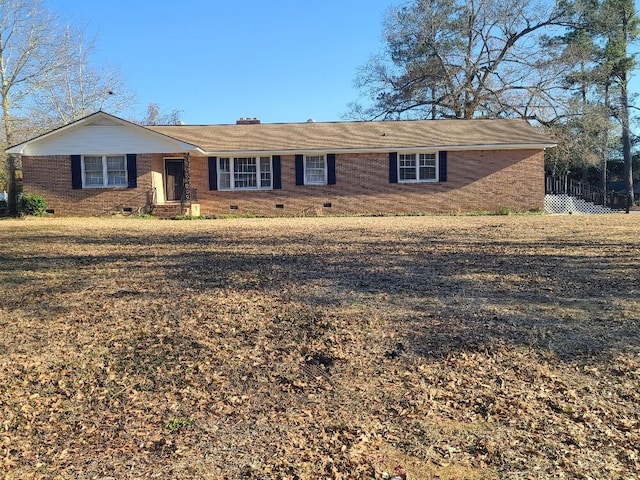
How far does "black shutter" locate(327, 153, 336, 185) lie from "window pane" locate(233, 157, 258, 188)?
2.94m

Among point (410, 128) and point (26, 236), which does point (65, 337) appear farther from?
point (410, 128)

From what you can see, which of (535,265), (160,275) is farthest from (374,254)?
(160,275)

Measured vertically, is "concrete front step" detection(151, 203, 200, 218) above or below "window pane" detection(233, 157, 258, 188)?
below

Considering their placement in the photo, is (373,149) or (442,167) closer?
(373,149)

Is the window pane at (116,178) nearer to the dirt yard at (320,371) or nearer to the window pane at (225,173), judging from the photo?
the window pane at (225,173)

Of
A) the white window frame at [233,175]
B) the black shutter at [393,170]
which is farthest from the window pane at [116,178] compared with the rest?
the black shutter at [393,170]

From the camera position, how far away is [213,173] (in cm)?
2019

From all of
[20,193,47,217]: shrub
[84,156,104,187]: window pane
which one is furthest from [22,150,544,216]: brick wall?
[20,193,47,217]: shrub

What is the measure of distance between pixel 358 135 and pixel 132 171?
29.8 feet

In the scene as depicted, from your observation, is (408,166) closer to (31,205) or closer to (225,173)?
(225,173)

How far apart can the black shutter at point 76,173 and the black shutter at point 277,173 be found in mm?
7235

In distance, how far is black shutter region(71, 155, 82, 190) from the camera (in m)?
18.8

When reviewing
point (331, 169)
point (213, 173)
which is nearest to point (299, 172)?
Answer: point (331, 169)

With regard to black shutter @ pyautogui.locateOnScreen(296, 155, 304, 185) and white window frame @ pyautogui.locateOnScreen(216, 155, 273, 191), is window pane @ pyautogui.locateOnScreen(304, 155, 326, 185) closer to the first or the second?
black shutter @ pyautogui.locateOnScreen(296, 155, 304, 185)
